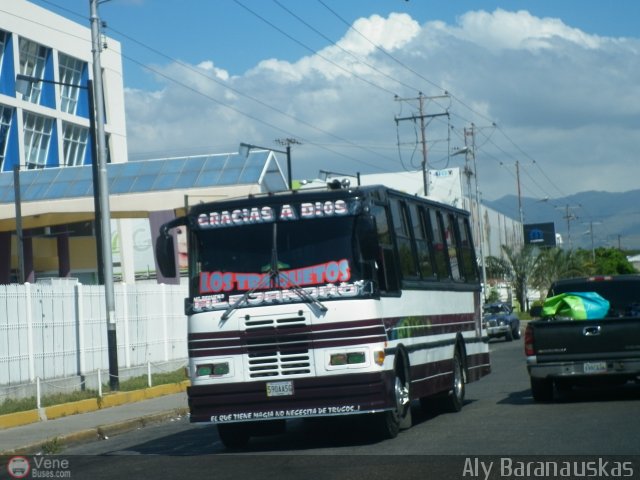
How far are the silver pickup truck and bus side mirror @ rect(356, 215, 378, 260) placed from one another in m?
4.39

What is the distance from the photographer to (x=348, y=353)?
13.4 meters

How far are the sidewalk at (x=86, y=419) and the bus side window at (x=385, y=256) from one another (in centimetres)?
549

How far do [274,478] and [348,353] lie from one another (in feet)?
8.97

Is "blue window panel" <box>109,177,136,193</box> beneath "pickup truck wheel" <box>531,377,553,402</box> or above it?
above

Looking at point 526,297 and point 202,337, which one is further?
point 526,297

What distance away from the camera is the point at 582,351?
16844mm

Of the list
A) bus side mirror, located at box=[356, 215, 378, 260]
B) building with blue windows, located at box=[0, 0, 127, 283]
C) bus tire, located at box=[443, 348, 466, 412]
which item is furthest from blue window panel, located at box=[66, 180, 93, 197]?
bus side mirror, located at box=[356, 215, 378, 260]

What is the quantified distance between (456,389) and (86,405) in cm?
780

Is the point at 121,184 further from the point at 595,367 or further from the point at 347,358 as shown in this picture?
the point at 347,358

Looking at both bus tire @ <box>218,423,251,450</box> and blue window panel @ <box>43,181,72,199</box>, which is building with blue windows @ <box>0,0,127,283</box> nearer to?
blue window panel @ <box>43,181,72,199</box>

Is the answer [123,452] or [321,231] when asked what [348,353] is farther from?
[123,452]

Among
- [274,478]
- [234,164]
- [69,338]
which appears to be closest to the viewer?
[274,478]

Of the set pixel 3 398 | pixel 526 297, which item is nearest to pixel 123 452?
pixel 3 398

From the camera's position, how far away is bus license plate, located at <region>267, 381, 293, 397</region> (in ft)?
44.2
